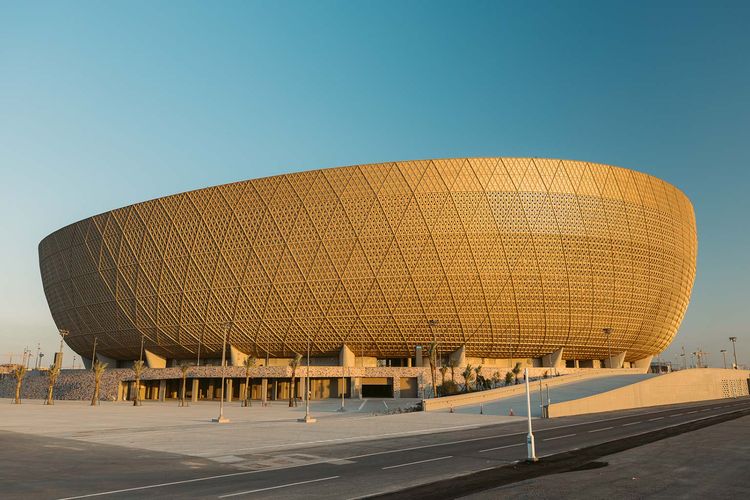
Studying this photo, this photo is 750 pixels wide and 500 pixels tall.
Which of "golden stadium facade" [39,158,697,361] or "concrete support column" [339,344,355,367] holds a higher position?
"golden stadium facade" [39,158,697,361]

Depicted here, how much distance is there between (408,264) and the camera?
2114 inches

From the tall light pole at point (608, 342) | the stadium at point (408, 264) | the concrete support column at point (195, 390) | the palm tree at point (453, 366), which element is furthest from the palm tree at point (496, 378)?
the concrete support column at point (195, 390)

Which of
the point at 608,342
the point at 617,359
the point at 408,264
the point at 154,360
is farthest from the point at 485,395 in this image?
the point at 154,360

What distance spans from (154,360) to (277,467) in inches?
2413

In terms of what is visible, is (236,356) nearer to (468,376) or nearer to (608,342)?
(468,376)

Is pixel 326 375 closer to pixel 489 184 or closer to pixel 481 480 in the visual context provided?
pixel 489 184

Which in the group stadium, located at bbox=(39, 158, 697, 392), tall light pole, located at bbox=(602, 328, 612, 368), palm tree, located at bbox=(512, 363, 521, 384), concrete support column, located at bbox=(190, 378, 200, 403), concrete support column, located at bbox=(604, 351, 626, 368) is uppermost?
stadium, located at bbox=(39, 158, 697, 392)

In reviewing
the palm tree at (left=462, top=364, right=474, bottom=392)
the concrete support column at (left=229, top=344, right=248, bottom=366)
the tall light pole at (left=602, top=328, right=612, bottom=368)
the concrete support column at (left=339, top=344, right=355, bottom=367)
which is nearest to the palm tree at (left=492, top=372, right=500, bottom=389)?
the palm tree at (left=462, top=364, right=474, bottom=392)

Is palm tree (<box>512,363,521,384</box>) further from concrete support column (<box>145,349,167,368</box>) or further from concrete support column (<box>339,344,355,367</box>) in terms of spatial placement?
concrete support column (<box>145,349,167,368</box>)

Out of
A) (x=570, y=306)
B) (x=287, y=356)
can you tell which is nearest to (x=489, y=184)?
(x=570, y=306)

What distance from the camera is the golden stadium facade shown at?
53844 millimetres

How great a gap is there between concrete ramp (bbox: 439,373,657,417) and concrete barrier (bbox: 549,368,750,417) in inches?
64.7

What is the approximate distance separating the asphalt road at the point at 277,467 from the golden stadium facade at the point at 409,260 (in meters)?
34.9

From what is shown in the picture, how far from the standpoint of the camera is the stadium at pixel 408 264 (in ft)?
177
